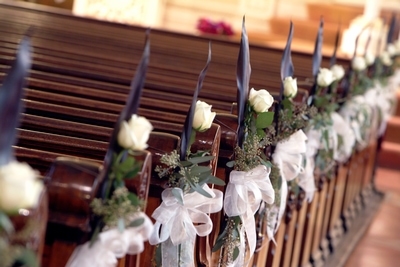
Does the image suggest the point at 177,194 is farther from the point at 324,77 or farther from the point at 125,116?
the point at 324,77

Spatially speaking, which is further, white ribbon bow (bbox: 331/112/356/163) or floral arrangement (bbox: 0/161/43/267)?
white ribbon bow (bbox: 331/112/356/163)

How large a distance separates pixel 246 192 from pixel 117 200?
713 mm

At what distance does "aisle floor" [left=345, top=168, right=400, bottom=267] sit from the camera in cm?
423

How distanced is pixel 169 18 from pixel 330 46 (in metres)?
2.23

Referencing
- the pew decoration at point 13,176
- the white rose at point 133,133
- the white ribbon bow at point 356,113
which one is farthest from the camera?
the white ribbon bow at point 356,113

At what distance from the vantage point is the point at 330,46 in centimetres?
855

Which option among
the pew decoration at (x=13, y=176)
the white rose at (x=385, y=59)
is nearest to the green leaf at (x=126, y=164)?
the pew decoration at (x=13, y=176)

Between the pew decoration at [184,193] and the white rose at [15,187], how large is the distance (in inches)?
24.1

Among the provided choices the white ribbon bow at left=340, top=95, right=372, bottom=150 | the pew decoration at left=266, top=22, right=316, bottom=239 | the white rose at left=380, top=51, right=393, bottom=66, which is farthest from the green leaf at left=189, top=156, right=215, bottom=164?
the white rose at left=380, top=51, right=393, bottom=66

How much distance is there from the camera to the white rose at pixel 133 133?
1.14 meters

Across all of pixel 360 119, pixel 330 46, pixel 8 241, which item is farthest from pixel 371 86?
pixel 330 46

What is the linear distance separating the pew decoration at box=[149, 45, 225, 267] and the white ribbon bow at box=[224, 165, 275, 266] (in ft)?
0.68

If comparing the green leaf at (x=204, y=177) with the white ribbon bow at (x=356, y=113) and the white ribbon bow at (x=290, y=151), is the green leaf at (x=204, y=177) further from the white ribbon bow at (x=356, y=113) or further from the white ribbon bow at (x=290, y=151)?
the white ribbon bow at (x=356, y=113)

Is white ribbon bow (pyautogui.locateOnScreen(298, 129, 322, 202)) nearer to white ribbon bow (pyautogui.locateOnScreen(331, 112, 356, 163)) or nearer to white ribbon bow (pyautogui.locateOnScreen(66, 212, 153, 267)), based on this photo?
white ribbon bow (pyautogui.locateOnScreen(331, 112, 356, 163))
